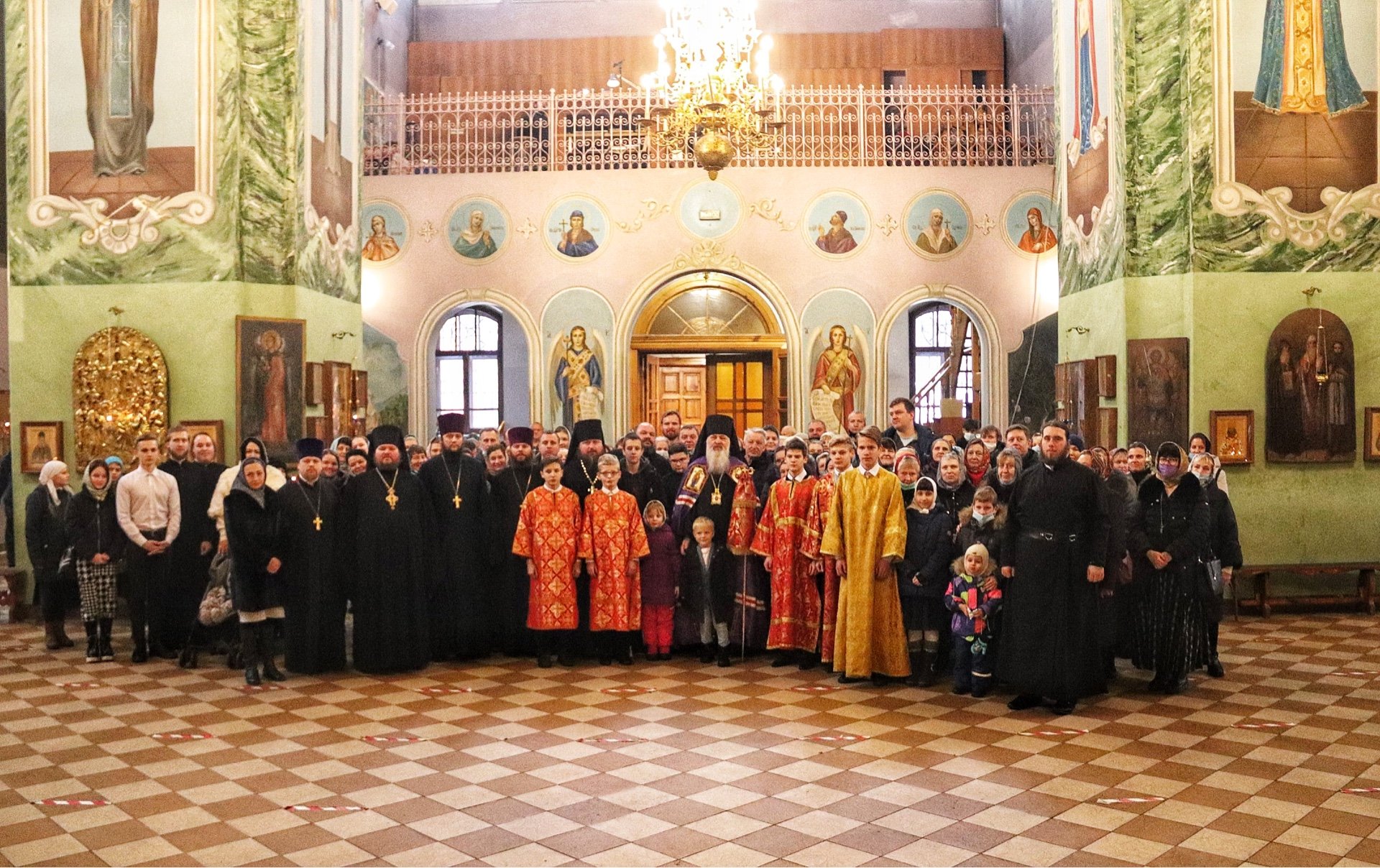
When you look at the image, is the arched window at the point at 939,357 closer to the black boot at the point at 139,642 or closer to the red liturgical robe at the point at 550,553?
the red liturgical robe at the point at 550,553

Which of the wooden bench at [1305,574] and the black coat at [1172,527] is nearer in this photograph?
the black coat at [1172,527]

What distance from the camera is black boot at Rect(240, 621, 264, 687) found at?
293 inches

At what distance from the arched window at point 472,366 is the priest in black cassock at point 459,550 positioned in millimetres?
9251

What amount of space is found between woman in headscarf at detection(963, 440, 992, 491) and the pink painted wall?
25.3 feet

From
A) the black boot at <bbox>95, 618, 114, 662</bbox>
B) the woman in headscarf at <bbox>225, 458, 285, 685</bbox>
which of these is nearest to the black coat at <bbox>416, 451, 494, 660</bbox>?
the woman in headscarf at <bbox>225, 458, 285, 685</bbox>

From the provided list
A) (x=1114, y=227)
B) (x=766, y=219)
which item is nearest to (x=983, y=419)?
(x=766, y=219)

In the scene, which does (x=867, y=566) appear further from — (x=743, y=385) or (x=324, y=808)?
(x=743, y=385)

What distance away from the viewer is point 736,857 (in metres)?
4.44

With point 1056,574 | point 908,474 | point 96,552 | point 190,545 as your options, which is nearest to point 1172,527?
point 1056,574

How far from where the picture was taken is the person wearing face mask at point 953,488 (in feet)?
23.4

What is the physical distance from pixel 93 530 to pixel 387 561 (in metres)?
2.20

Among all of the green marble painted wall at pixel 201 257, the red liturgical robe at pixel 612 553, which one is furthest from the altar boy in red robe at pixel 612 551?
the green marble painted wall at pixel 201 257

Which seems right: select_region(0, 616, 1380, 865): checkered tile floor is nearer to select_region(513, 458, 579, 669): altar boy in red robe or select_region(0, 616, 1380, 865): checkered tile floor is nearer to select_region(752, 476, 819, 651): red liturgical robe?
select_region(752, 476, 819, 651): red liturgical robe

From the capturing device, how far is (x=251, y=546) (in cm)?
743
